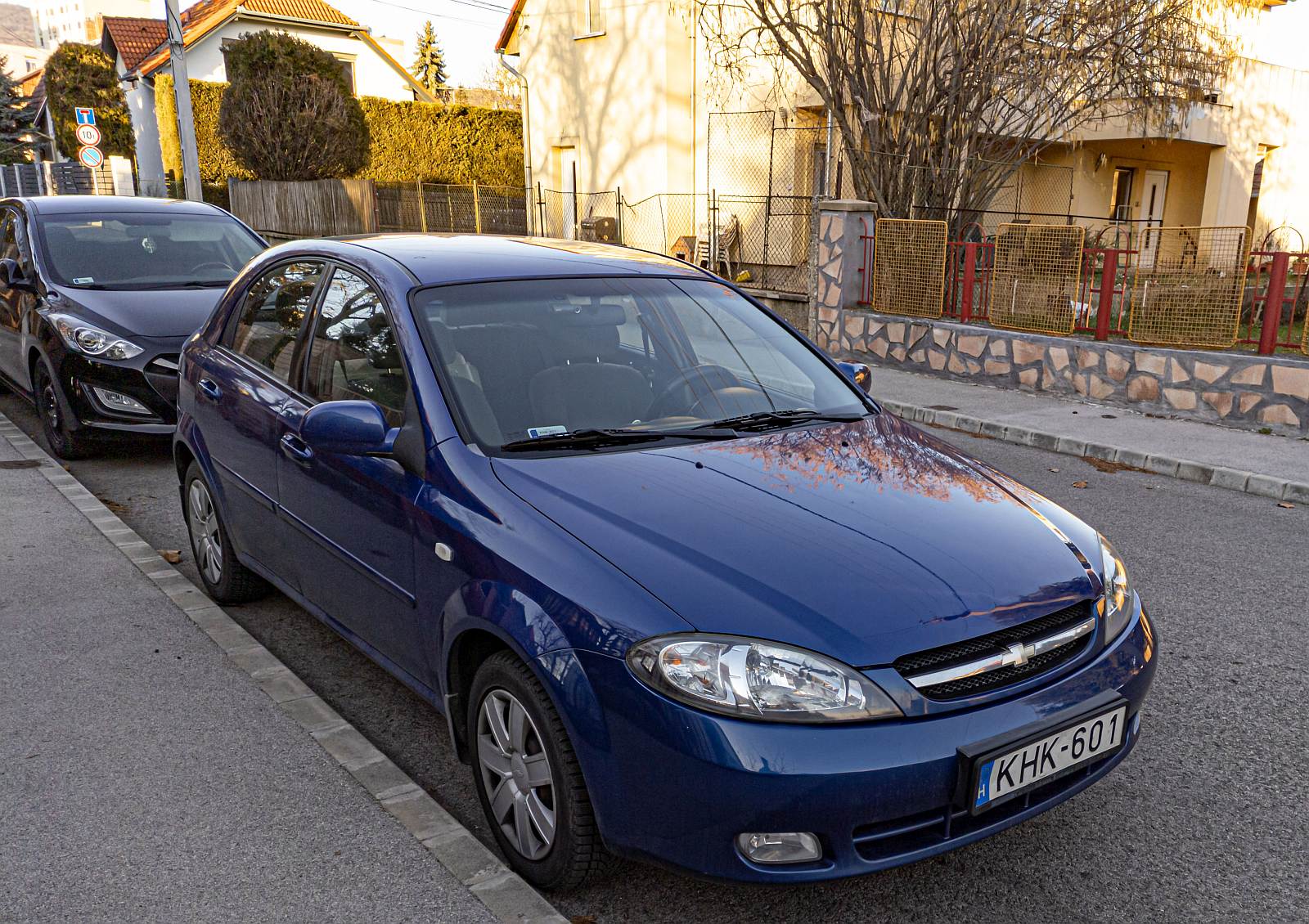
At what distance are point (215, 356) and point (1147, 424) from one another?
7694mm

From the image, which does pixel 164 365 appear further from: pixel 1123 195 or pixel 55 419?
pixel 1123 195

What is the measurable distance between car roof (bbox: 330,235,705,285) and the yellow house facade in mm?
12777

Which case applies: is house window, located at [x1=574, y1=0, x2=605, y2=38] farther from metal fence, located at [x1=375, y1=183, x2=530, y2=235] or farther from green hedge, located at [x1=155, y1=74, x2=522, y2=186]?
green hedge, located at [x1=155, y1=74, x2=522, y2=186]

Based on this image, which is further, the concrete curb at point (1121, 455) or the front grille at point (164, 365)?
the concrete curb at point (1121, 455)

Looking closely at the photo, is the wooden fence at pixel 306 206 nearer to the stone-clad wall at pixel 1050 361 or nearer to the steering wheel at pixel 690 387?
the stone-clad wall at pixel 1050 361

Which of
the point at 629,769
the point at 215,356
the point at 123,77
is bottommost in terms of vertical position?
the point at 629,769

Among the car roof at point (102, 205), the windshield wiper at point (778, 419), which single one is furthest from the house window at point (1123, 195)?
the windshield wiper at point (778, 419)

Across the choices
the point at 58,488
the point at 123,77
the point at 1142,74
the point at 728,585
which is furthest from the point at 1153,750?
the point at 123,77

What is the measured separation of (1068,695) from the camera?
2582mm

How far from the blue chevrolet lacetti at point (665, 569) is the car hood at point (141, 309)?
3.48 m

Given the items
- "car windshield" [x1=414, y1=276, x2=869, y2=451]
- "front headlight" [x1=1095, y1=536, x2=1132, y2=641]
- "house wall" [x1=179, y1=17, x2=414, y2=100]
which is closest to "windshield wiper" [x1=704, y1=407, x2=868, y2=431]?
"car windshield" [x1=414, y1=276, x2=869, y2=451]

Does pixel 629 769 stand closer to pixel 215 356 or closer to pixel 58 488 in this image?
pixel 215 356

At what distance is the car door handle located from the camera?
12.1ft

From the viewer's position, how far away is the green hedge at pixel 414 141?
33.0m
